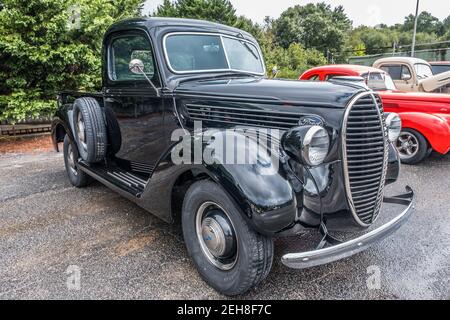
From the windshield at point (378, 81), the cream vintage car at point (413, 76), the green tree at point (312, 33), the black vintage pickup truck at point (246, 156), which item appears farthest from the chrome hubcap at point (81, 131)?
the green tree at point (312, 33)

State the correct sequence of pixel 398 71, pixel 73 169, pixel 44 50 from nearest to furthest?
pixel 73 169 → pixel 44 50 → pixel 398 71

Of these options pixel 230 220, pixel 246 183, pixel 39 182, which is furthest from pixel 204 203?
pixel 39 182

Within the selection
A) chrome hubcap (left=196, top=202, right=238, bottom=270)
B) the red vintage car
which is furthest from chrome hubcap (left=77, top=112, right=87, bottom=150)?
the red vintage car

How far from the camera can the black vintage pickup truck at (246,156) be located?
2.07m

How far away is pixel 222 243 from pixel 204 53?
6.42 ft

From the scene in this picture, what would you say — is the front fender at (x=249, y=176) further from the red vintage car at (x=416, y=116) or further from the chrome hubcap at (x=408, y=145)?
the chrome hubcap at (x=408, y=145)

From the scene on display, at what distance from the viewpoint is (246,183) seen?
2.02 metres

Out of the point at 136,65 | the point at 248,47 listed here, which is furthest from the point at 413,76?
the point at 136,65

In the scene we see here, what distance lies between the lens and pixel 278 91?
99.6 inches

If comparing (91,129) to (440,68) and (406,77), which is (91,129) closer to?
(406,77)

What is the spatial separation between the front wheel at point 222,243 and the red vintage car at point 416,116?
3.22m

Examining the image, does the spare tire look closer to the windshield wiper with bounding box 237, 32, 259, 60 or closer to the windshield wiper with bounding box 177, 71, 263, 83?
the windshield wiper with bounding box 177, 71, 263, 83

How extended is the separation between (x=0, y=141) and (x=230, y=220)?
7.10m
